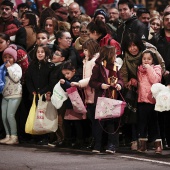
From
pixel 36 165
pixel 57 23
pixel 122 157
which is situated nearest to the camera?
pixel 36 165

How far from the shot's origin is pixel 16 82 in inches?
601

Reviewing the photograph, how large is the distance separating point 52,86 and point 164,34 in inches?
86.1

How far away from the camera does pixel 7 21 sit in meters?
17.2

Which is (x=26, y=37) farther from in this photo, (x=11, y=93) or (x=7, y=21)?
(x=11, y=93)

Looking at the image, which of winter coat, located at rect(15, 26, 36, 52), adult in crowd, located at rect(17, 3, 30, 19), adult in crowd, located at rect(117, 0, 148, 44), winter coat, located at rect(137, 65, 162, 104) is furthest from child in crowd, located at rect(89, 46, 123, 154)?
adult in crowd, located at rect(17, 3, 30, 19)

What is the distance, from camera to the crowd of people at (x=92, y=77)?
1422 cm

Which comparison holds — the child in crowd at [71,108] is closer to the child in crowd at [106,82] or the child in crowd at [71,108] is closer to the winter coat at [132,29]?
the child in crowd at [106,82]

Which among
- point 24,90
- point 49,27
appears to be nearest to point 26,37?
point 49,27

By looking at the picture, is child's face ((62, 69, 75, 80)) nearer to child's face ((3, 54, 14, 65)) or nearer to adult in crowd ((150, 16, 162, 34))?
child's face ((3, 54, 14, 65))

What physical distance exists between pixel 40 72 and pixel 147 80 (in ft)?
6.62

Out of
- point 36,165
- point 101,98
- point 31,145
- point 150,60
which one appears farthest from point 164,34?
point 36,165

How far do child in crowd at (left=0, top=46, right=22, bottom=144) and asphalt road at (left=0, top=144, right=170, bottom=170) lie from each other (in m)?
0.68

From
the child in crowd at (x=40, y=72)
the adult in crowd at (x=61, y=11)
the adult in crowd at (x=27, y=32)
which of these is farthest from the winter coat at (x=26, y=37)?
the adult in crowd at (x=61, y=11)

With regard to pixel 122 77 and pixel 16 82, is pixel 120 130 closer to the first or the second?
pixel 122 77
